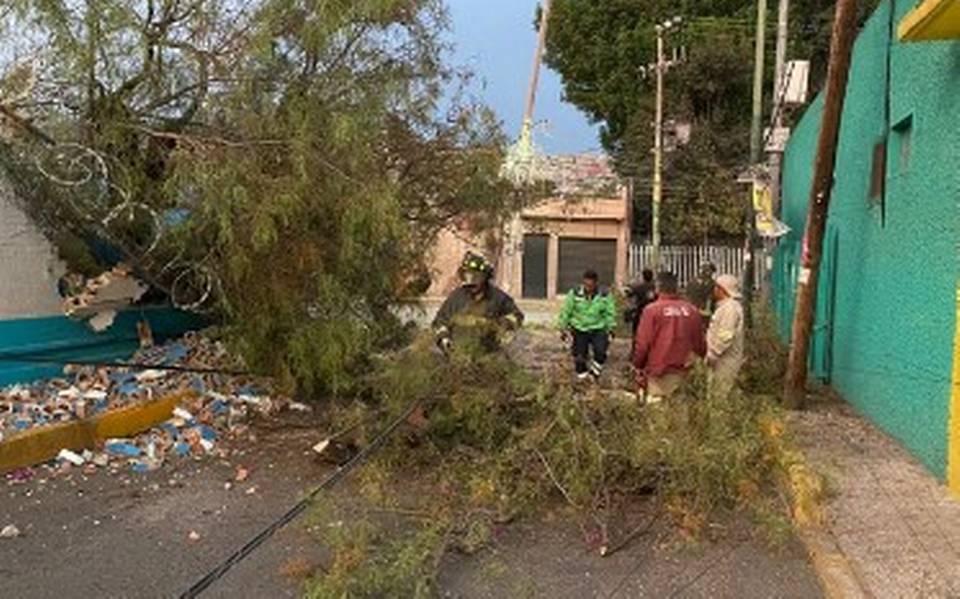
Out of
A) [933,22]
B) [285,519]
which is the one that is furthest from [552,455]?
[933,22]

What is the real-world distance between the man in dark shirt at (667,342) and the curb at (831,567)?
2457 millimetres

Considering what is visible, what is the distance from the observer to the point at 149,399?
8961mm

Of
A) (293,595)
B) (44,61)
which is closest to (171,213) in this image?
(44,61)

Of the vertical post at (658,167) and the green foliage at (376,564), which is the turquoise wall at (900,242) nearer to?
the green foliage at (376,564)

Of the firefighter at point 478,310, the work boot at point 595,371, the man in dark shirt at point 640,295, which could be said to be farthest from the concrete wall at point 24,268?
the man in dark shirt at point 640,295

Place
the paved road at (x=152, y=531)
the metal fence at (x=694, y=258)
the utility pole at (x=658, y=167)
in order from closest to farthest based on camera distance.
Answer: the paved road at (x=152, y=531)
the utility pole at (x=658, y=167)
the metal fence at (x=694, y=258)

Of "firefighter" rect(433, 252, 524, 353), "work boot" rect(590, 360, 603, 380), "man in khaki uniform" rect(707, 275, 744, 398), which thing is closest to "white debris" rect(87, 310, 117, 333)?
"firefighter" rect(433, 252, 524, 353)

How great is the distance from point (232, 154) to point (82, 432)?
2372mm

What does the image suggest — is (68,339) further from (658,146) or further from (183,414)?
(658,146)

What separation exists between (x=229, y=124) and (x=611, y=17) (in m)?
32.4

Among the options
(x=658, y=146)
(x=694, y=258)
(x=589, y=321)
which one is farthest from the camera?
(x=694, y=258)

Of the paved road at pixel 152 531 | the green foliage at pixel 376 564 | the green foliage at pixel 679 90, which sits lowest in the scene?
the paved road at pixel 152 531

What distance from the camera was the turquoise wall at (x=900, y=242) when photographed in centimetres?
768

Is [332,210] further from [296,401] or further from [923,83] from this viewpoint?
[923,83]
